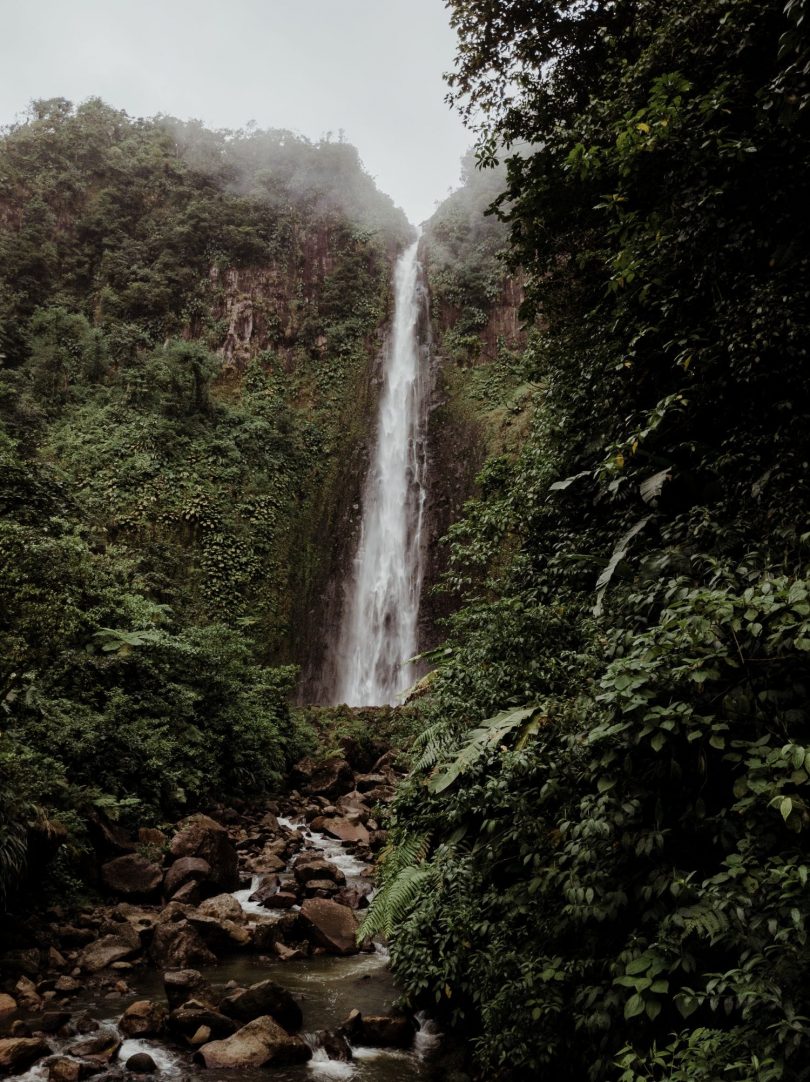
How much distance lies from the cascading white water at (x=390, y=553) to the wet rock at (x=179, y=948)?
520 inches

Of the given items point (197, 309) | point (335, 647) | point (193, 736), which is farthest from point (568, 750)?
point (197, 309)

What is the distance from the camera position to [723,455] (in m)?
4.58

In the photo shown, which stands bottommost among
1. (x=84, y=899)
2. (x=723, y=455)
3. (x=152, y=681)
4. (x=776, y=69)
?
(x=84, y=899)

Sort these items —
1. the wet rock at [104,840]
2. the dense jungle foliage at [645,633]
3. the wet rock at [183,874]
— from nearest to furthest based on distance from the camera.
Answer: the dense jungle foliage at [645,633], the wet rock at [183,874], the wet rock at [104,840]

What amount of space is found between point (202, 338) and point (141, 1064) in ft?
84.5

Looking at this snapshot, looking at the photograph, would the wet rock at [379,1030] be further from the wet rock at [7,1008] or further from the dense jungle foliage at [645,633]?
the wet rock at [7,1008]

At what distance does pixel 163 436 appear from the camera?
67.1ft

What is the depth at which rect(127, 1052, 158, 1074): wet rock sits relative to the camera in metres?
4.04

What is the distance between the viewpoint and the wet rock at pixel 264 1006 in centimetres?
465

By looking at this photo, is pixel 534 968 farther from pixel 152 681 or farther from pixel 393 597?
pixel 393 597

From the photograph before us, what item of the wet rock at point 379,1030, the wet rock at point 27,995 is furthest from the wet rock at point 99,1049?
the wet rock at point 379,1030

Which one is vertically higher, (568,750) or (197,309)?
(197,309)

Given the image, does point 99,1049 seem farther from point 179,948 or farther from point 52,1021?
point 179,948

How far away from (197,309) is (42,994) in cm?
2599
